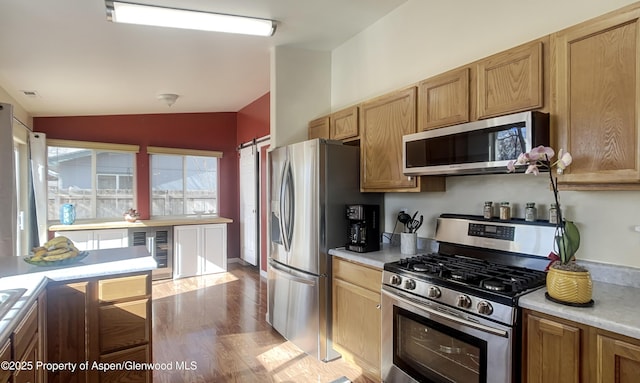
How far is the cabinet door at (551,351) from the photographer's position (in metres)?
1.34

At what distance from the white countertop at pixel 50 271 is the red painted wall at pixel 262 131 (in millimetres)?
2770

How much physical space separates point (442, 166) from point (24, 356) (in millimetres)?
2271

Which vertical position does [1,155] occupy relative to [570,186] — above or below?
above

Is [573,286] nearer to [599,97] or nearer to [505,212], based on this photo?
[505,212]

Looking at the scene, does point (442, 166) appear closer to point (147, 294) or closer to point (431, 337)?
point (431, 337)

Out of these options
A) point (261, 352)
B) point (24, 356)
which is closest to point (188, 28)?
point (24, 356)

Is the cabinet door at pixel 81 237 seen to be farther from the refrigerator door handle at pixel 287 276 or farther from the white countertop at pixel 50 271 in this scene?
the refrigerator door handle at pixel 287 276

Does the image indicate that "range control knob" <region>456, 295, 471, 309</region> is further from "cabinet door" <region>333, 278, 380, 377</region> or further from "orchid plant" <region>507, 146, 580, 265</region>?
"cabinet door" <region>333, 278, 380, 377</region>

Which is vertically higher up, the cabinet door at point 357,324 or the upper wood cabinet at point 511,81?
the upper wood cabinet at point 511,81

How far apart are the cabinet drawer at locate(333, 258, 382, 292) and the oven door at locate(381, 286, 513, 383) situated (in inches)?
5.2

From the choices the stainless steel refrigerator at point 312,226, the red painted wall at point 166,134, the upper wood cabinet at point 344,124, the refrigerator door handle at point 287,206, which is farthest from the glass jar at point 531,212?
the red painted wall at point 166,134

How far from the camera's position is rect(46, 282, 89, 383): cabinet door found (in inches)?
72.8

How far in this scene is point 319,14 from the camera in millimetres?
2793

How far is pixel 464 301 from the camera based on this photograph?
1.68 metres
